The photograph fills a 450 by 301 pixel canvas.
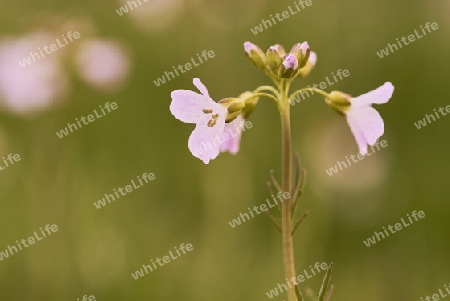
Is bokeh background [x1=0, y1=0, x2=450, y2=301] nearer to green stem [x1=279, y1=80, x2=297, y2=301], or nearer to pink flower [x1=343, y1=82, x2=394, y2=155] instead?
pink flower [x1=343, y1=82, x2=394, y2=155]

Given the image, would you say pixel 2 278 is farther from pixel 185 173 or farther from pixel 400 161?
pixel 400 161

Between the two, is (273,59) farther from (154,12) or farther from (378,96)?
(154,12)

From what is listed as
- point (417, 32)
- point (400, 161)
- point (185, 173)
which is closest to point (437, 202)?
point (400, 161)

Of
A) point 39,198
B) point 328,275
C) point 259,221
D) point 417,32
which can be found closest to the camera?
point 328,275

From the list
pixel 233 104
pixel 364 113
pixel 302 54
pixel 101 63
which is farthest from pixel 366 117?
pixel 101 63

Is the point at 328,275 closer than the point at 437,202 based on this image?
Yes

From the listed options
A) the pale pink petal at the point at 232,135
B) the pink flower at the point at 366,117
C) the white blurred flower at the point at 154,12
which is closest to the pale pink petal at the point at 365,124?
the pink flower at the point at 366,117

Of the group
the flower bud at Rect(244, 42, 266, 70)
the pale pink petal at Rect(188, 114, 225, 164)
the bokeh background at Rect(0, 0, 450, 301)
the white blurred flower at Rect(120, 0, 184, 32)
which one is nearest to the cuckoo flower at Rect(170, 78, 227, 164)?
the pale pink petal at Rect(188, 114, 225, 164)

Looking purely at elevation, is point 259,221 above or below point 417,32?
below
